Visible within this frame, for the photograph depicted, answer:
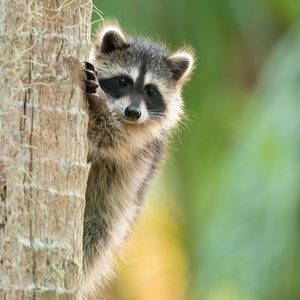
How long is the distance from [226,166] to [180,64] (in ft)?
5.23

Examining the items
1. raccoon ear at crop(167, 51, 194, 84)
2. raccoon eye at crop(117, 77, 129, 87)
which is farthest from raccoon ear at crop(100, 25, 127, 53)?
raccoon ear at crop(167, 51, 194, 84)

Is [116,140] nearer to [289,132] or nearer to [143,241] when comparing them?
[289,132]

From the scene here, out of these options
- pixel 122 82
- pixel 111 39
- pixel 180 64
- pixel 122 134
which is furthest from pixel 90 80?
pixel 180 64

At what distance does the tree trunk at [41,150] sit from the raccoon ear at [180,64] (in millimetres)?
2780

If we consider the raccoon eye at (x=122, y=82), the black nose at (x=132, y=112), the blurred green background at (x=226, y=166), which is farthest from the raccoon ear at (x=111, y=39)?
the blurred green background at (x=226, y=166)

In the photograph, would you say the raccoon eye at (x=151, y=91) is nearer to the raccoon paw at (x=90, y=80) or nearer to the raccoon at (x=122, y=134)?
the raccoon at (x=122, y=134)

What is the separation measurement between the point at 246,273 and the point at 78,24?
309 cm

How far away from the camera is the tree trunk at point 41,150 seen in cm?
489

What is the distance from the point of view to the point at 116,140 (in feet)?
22.6

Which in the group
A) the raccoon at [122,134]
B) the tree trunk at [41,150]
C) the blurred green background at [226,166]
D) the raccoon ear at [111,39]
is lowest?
the blurred green background at [226,166]

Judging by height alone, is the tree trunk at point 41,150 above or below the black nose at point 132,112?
above

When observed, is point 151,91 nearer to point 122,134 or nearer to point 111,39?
point 111,39

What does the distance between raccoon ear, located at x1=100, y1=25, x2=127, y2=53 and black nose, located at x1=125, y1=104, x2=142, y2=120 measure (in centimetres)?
60

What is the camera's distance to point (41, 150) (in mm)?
4984
